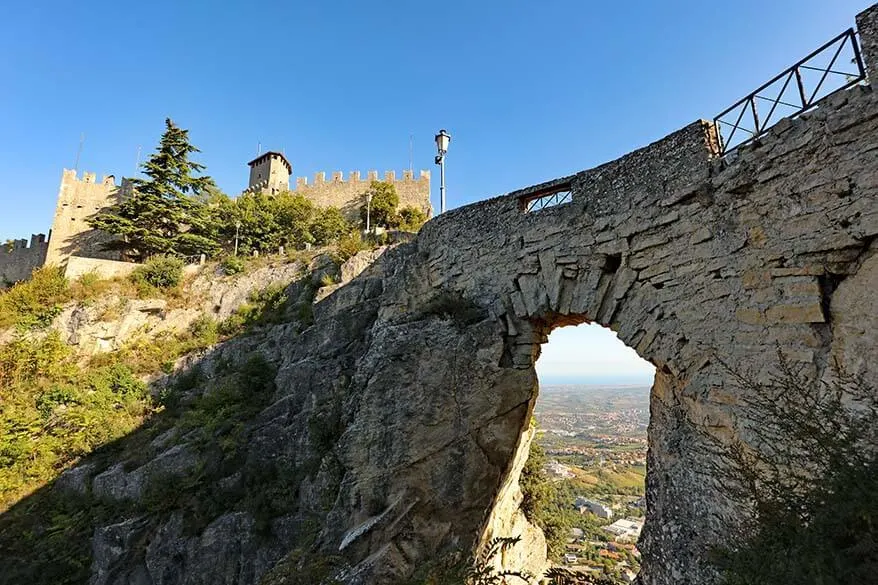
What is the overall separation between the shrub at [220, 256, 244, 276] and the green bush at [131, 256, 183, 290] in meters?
2.29

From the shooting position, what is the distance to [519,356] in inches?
301

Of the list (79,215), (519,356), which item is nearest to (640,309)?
(519,356)

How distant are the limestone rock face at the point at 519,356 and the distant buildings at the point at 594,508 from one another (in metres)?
13.5

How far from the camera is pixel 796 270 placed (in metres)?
4.42

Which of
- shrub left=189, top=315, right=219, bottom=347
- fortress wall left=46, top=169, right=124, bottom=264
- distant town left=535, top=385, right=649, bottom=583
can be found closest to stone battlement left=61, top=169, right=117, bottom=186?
fortress wall left=46, top=169, right=124, bottom=264

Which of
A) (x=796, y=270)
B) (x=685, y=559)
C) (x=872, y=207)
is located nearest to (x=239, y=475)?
(x=685, y=559)

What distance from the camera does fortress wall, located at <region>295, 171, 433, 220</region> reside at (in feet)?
97.3

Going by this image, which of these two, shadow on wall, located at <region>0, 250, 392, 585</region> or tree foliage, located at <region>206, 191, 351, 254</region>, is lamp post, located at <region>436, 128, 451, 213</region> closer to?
shadow on wall, located at <region>0, 250, 392, 585</region>

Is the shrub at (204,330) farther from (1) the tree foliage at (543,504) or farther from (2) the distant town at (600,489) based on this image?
(2) the distant town at (600,489)

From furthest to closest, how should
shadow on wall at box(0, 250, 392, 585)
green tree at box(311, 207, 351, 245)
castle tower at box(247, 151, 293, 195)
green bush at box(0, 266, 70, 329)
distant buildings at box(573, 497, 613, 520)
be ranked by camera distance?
castle tower at box(247, 151, 293, 195) → green tree at box(311, 207, 351, 245) → distant buildings at box(573, 497, 613, 520) → green bush at box(0, 266, 70, 329) → shadow on wall at box(0, 250, 392, 585)

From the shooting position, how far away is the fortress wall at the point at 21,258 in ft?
83.5

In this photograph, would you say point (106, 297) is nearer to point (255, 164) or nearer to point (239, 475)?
point (239, 475)

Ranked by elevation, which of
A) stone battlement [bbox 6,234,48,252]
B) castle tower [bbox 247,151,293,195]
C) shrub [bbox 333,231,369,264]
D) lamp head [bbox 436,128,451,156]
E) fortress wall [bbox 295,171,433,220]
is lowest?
shrub [bbox 333,231,369,264]

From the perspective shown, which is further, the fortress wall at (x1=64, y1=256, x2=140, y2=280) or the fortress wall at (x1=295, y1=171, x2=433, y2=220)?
the fortress wall at (x1=295, y1=171, x2=433, y2=220)
